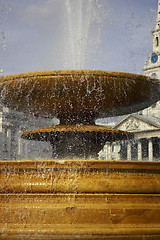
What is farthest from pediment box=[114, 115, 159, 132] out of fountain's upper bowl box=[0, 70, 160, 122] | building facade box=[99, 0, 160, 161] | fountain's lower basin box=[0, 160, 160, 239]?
fountain's lower basin box=[0, 160, 160, 239]

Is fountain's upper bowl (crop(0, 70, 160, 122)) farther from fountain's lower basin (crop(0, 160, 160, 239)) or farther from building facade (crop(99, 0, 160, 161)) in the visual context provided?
building facade (crop(99, 0, 160, 161))

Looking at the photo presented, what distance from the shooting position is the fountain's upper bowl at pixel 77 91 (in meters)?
4.64

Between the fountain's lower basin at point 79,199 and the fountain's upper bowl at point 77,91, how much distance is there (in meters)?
1.55

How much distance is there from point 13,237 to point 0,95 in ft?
8.67

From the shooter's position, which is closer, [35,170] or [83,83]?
[35,170]

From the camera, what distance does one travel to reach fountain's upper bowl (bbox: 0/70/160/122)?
464cm

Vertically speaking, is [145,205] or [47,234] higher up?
[145,205]

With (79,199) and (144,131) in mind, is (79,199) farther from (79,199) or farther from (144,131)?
(144,131)

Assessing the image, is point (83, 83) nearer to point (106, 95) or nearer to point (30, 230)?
point (106, 95)

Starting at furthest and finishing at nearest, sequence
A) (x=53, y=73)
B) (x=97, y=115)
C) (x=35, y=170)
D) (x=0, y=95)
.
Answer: (x=97, y=115), (x=0, y=95), (x=53, y=73), (x=35, y=170)

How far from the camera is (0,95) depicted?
5.40 metres

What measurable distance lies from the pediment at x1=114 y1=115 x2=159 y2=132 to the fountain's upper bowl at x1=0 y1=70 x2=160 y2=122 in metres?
35.0

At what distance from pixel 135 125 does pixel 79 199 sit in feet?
130

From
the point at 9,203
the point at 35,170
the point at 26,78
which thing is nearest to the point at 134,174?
the point at 35,170
